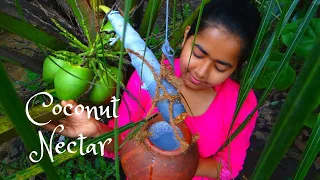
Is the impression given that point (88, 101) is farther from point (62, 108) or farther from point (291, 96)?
point (291, 96)

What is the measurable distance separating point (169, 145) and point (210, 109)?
51 cm

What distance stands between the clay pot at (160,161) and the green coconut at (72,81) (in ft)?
0.80

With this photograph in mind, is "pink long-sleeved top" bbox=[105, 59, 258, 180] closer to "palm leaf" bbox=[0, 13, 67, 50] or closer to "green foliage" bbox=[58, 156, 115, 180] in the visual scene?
"palm leaf" bbox=[0, 13, 67, 50]

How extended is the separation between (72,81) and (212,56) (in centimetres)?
32

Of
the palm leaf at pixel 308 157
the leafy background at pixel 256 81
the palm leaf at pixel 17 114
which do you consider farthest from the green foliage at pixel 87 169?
the palm leaf at pixel 17 114

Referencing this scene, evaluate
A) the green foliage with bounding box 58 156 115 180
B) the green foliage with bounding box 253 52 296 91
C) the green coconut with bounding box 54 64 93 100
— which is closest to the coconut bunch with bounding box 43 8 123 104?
the green coconut with bounding box 54 64 93 100

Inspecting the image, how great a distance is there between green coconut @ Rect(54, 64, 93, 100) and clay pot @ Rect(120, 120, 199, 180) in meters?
0.24

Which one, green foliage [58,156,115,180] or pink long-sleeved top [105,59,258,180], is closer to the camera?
pink long-sleeved top [105,59,258,180]

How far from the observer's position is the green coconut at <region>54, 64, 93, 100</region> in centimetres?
78

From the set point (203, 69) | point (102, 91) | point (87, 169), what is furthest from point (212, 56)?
point (87, 169)

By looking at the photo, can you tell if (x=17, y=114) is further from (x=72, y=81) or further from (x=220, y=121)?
(x=220, y=121)

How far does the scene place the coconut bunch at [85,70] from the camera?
2.60 feet

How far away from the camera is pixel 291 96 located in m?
0.21

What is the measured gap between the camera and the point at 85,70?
796 millimetres
